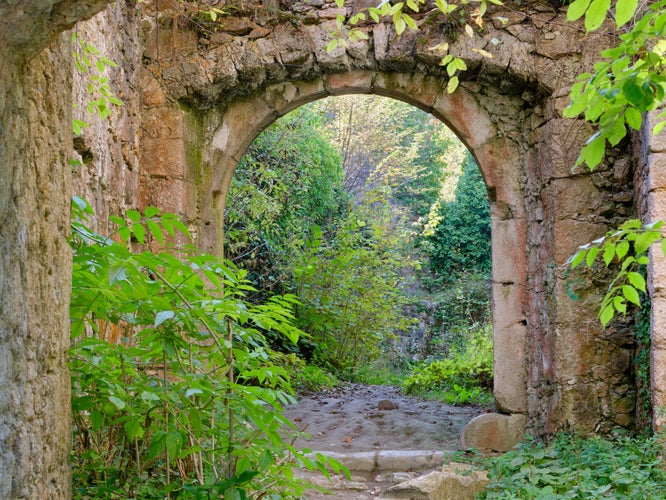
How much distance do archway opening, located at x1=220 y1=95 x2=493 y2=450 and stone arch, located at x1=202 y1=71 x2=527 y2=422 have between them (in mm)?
1582

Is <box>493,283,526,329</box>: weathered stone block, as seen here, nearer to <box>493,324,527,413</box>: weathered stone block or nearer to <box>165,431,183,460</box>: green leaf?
<box>493,324,527,413</box>: weathered stone block

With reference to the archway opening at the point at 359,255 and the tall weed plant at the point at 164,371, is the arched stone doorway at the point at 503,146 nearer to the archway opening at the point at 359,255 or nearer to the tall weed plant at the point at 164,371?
the archway opening at the point at 359,255

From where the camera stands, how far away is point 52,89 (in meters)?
1.62

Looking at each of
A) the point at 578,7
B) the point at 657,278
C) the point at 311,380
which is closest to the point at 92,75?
the point at 578,7

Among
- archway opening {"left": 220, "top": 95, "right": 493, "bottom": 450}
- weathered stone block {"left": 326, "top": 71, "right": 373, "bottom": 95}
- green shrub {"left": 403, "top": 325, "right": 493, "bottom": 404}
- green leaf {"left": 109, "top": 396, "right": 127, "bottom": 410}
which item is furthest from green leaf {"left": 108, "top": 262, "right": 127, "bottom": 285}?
green shrub {"left": 403, "top": 325, "right": 493, "bottom": 404}

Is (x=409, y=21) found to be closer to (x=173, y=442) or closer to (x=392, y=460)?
(x=173, y=442)

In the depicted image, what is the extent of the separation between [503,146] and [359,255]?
4.47 meters

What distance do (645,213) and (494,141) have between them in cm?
113

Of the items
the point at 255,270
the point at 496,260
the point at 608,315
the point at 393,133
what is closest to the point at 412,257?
the point at 393,133

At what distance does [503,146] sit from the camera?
14.7 ft

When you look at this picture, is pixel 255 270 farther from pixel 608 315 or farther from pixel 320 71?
pixel 608 315

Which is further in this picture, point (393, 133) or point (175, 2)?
point (393, 133)

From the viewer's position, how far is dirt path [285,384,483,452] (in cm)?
480

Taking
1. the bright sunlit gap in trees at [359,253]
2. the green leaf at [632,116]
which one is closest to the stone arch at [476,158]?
the bright sunlit gap in trees at [359,253]
